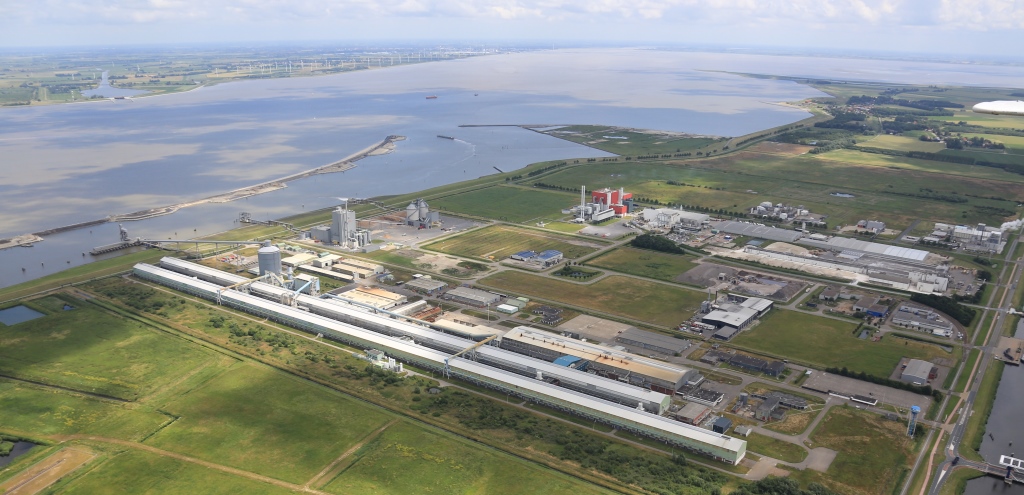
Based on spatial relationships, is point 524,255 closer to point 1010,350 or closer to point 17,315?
point 1010,350

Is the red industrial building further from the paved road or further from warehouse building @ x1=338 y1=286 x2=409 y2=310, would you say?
the paved road

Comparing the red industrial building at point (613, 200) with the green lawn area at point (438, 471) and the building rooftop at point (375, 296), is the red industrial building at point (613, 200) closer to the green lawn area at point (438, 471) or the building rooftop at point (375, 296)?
the building rooftop at point (375, 296)

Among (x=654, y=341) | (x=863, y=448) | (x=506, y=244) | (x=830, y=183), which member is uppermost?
(x=830, y=183)

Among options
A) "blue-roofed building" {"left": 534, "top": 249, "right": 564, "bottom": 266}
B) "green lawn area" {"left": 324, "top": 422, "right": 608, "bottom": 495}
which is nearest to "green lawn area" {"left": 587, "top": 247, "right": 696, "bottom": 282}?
"blue-roofed building" {"left": 534, "top": 249, "right": 564, "bottom": 266}

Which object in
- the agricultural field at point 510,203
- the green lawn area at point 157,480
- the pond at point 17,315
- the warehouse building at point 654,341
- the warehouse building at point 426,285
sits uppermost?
the agricultural field at point 510,203

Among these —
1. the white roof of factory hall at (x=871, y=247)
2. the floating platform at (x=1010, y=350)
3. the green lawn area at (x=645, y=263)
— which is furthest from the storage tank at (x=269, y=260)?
the floating platform at (x=1010, y=350)

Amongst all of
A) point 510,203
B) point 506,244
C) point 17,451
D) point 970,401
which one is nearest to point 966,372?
point 970,401
